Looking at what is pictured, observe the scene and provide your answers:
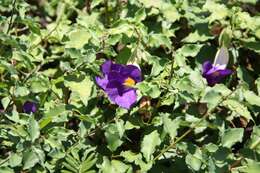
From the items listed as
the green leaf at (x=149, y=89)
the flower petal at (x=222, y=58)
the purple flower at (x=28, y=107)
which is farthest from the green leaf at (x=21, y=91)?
the flower petal at (x=222, y=58)

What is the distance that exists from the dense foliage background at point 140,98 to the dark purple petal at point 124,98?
3 centimetres

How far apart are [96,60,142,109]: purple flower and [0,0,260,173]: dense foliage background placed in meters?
0.03

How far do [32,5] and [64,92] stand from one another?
1.08 m

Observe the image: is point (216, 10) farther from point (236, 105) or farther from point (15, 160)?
point (15, 160)

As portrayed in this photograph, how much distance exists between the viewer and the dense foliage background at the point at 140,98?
5.56 feet

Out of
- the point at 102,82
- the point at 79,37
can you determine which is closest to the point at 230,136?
the point at 102,82

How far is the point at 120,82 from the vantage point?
1930 mm

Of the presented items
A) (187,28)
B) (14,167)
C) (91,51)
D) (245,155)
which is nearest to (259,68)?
(187,28)

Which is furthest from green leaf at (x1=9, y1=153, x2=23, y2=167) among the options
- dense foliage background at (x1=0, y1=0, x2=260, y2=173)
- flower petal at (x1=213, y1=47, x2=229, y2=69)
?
flower petal at (x1=213, y1=47, x2=229, y2=69)

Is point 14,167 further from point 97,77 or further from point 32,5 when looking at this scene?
point 32,5

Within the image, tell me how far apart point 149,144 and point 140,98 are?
0.19 meters

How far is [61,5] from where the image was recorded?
8.84 feet

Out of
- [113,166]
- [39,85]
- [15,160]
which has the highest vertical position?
[39,85]

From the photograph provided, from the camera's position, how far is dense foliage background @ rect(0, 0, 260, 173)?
66.7 inches
